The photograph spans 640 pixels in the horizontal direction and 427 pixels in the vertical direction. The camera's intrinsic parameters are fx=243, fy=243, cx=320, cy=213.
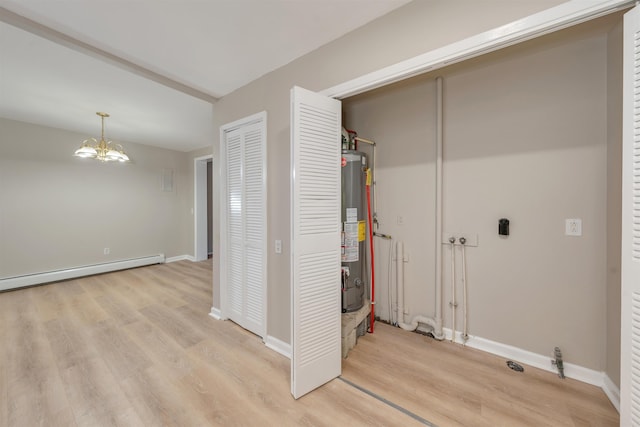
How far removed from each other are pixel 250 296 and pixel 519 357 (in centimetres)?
249

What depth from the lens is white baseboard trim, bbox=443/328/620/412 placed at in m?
1.63

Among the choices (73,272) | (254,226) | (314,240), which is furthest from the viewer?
(73,272)

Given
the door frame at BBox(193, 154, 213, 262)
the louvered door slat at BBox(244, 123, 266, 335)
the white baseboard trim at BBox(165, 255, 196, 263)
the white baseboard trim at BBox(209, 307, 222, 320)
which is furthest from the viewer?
the door frame at BBox(193, 154, 213, 262)

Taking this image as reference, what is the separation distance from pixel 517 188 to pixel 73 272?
656cm

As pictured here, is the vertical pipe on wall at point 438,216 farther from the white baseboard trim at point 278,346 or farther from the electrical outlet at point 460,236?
the white baseboard trim at point 278,346

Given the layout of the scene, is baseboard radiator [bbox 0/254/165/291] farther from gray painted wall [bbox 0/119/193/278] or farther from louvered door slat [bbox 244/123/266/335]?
louvered door slat [bbox 244/123/266/335]

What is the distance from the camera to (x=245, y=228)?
8.70 feet

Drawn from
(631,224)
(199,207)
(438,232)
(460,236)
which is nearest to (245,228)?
(438,232)

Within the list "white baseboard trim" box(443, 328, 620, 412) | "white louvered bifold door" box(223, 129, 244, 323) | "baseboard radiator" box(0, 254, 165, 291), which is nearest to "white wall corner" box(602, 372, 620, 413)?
"white baseboard trim" box(443, 328, 620, 412)

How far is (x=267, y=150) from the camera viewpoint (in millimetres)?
2334

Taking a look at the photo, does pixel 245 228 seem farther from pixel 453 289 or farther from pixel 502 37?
pixel 502 37

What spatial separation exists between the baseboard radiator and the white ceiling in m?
2.59

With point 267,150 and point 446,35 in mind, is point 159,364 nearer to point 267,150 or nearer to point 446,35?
point 267,150

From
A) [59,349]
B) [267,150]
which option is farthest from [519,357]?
[59,349]
